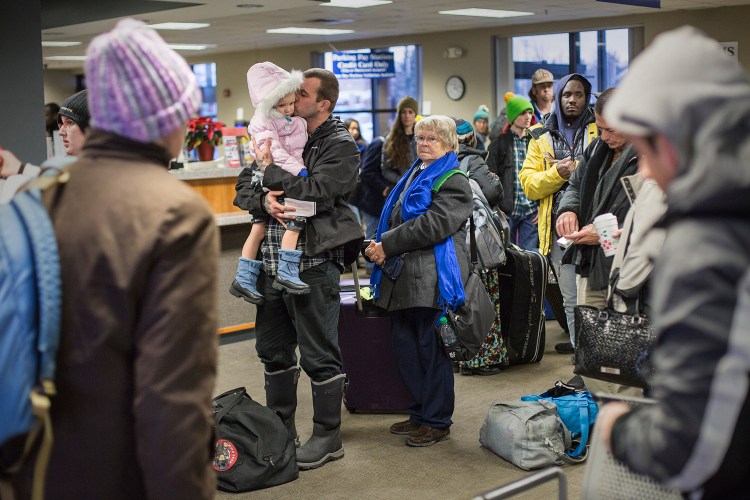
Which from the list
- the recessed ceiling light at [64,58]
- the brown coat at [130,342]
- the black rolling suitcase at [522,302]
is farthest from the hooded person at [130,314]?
the recessed ceiling light at [64,58]

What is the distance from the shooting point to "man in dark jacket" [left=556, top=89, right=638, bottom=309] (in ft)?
12.0

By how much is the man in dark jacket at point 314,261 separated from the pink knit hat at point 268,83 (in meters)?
0.08

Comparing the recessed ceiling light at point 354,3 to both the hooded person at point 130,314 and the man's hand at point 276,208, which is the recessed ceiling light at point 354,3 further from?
the hooded person at point 130,314

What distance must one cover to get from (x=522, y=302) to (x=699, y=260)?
4231mm

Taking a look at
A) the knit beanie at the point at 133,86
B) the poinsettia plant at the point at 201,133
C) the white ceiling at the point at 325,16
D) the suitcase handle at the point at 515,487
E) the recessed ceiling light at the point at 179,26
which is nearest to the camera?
the knit beanie at the point at 133,86

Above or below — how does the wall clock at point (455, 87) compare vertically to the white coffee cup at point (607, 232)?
above

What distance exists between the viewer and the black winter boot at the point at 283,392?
4059mm

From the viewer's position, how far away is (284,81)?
387 centimetres

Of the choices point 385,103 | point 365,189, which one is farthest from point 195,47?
point 365,189

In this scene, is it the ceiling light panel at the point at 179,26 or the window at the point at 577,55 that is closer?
the ceiling light panel at the point at 179,26

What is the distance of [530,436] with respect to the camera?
156 inches

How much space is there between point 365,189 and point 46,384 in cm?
768

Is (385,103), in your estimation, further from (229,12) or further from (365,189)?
(365,189)

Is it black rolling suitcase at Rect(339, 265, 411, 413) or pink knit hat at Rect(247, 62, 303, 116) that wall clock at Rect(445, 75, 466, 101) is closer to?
black rolling suitcase at Rect(339, 265, 411, 413)
